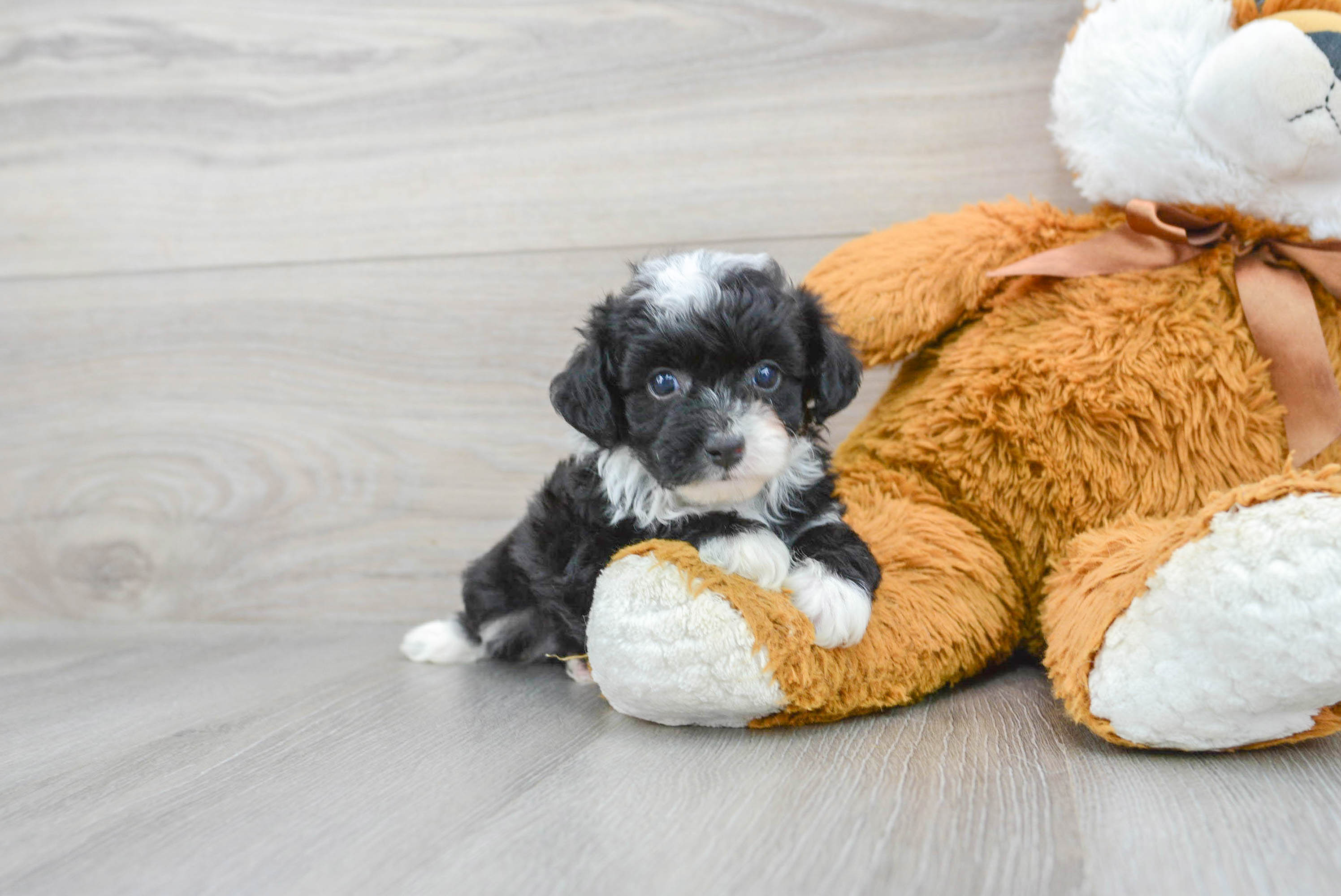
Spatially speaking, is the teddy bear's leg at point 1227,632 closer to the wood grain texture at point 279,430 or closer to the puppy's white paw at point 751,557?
the puppy's white paw at point 751,557

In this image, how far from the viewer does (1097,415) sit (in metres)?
1.45

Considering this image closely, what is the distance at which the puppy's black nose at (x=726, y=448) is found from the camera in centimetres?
118

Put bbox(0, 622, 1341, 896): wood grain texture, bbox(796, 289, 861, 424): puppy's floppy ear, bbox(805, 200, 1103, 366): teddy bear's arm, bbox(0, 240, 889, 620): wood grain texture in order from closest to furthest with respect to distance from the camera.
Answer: bbox(0, 622, 1341, 896): wood grain texture → bbox(796, 289, 861, 424): puppy's floppy ear → bbox(805, 200, 1103, 366): teddy bear's arm → bbox(0, 240, 889, 620): wood grain texture

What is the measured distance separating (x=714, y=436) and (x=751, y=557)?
0.17m

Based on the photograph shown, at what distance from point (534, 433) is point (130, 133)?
1.06m

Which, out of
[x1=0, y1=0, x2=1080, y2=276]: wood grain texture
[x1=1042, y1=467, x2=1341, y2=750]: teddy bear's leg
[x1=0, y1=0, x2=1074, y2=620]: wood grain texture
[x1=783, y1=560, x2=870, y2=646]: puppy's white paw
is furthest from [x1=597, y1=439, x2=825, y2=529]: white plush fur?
[x1=0, y1=0, x2=1080, y2=276]: wood grain texture

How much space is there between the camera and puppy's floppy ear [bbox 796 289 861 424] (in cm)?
135

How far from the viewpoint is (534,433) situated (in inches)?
81.9

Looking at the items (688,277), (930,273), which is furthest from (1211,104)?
(688,277)

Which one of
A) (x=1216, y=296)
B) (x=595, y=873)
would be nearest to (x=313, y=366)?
(x=595, y=873)

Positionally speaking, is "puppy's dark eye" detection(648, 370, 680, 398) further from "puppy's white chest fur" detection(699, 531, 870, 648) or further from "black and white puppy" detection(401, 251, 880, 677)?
"puppy's white chest fur" detection(699, 531, 870, 648)

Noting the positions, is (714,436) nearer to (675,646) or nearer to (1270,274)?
(675,646)

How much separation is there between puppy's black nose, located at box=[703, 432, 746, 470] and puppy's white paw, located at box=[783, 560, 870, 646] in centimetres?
19

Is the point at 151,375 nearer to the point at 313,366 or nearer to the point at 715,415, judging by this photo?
the point at 313,366
